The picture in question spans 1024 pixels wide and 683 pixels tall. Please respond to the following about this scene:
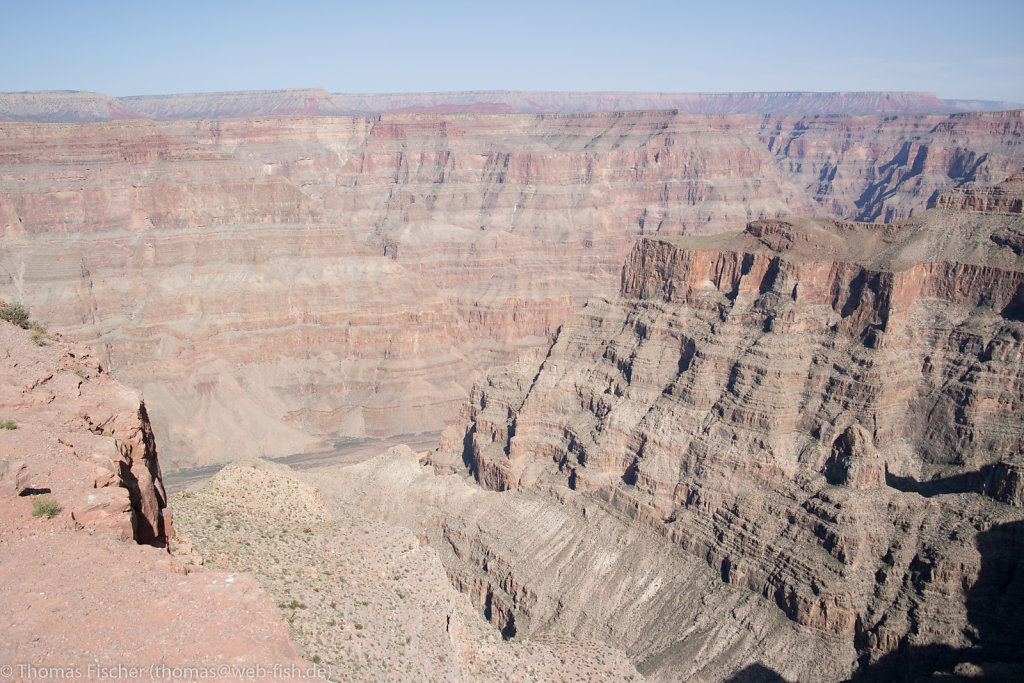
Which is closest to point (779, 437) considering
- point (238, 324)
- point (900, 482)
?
point (900, 482)

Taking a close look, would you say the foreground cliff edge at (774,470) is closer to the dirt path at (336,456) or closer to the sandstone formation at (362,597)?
the sandstone formation at (362,597)

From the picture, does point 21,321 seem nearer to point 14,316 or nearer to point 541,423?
point 14,316

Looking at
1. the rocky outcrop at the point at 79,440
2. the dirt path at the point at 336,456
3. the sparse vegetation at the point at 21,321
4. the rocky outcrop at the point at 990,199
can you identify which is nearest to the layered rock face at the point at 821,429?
the rocky outcrop at the point at 990,199

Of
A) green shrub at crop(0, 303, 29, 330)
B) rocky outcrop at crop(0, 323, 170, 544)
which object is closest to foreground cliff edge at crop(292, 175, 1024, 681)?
green shrub at crop(0, 303, 29, 330)

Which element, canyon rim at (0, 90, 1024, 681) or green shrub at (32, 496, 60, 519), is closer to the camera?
green shrub at (32, 496, 60, 519)

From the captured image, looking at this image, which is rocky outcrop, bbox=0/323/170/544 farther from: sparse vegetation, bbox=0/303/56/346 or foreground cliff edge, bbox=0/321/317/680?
sparse vegetation, bbox=0/303/56/346

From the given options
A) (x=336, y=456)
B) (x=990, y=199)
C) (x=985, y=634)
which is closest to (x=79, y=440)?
(x=985, y=634)
